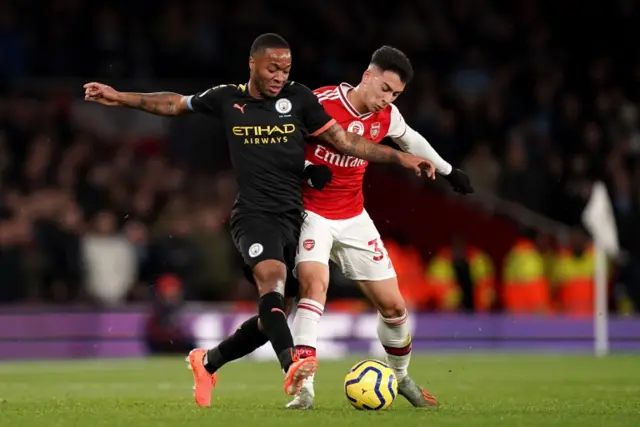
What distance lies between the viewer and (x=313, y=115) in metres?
9.32

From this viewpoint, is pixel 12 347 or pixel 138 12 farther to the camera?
pixel 138 12

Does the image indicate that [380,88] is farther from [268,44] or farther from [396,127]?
[268,44]

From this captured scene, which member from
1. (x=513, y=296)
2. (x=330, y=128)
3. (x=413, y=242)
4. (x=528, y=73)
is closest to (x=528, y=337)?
(x=513, y=296)

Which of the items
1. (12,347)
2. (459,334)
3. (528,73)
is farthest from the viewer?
(528,73)

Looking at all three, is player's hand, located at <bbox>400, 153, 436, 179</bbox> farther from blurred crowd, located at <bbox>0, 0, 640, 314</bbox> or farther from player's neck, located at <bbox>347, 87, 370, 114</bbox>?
blurred crowd, located at <bbox>0, 0, 640, 314</bbox>

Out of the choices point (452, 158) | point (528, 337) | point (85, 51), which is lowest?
point (528, 337)

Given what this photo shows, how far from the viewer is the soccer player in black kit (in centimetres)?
910

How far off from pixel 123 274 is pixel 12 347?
1.70 m

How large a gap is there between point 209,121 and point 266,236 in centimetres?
1199

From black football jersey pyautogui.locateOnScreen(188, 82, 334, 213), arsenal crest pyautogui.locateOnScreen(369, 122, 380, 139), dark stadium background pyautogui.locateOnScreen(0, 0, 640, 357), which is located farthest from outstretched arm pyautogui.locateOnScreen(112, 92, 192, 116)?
dark stadium background pyautogui.locateOnScreen(0, 0, 640, 357)

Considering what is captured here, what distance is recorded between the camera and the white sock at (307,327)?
30.3ft

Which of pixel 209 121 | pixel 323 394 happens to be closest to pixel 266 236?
pixel 323 394

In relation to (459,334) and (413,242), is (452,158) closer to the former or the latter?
(413,242)

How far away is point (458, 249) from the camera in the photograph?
2047cm
